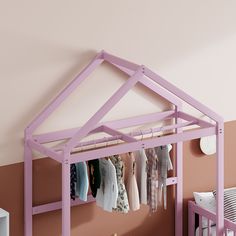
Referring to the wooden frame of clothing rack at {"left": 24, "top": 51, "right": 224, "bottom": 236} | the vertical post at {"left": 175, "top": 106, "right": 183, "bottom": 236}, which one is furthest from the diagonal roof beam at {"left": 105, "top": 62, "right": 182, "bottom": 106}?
the vertical post at {"left": 175, "top": 106, "right": 183, "bottom": 236}

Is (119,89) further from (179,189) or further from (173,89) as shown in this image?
(179,189)

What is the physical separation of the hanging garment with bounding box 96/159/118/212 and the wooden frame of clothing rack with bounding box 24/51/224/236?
12cm

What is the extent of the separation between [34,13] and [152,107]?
877mm

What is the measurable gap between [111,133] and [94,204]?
442mm

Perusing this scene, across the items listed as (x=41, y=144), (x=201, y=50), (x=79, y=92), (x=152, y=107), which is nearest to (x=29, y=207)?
(x=41, y=144)

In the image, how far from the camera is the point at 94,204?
12.2ft

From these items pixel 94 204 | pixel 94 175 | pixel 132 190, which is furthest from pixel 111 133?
pixel 94 204

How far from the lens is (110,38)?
3.59 metres

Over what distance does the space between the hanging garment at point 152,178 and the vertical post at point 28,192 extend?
0.62 metres

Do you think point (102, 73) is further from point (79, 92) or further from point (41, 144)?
point (41, 144)

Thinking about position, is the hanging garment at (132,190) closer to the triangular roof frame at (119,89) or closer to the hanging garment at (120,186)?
the hanging garment at (120,186)

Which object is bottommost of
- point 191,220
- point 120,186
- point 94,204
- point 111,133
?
point 191,220

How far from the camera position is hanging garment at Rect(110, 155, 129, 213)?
11.5 ft

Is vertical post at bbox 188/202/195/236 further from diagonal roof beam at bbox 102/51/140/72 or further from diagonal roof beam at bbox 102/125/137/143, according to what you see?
diagonal roof beam at bbox 102/51/140/72
